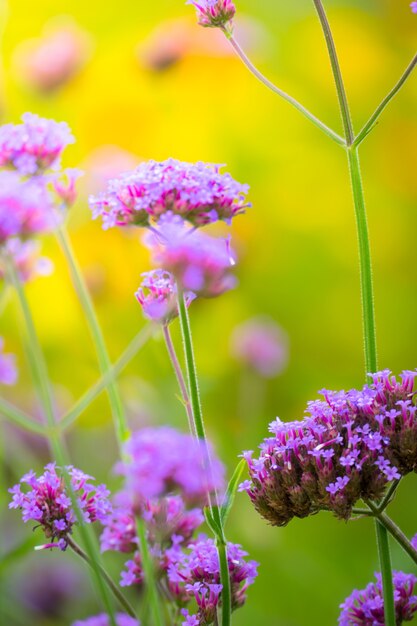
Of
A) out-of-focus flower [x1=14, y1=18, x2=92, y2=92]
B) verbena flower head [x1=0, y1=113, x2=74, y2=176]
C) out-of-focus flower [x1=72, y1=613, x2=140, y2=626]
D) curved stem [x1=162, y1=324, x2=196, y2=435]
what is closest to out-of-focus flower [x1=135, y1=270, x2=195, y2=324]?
curved stem [x1=162, y1=324, x2=196, y2=435]

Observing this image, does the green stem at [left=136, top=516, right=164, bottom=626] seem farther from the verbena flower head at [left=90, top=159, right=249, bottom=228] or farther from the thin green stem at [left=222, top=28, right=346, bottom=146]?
the thin green stem at [left=222, top=28, right=346, bottom=146]

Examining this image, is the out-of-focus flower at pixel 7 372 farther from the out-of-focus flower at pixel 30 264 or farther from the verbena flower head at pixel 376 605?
the verbena flower head at pixel 376 605

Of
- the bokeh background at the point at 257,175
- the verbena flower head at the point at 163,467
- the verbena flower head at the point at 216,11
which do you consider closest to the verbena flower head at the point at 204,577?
the verbena flower head at the point at 163,467

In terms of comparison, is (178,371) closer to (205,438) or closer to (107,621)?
(205,438)

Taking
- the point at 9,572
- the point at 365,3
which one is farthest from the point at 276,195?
the point at 9,572

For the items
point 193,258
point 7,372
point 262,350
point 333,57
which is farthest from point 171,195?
point 262,350

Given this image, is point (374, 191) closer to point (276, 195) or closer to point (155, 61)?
point (276, 195)

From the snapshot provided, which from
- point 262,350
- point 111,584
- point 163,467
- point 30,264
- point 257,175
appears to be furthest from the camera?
point 257,175
